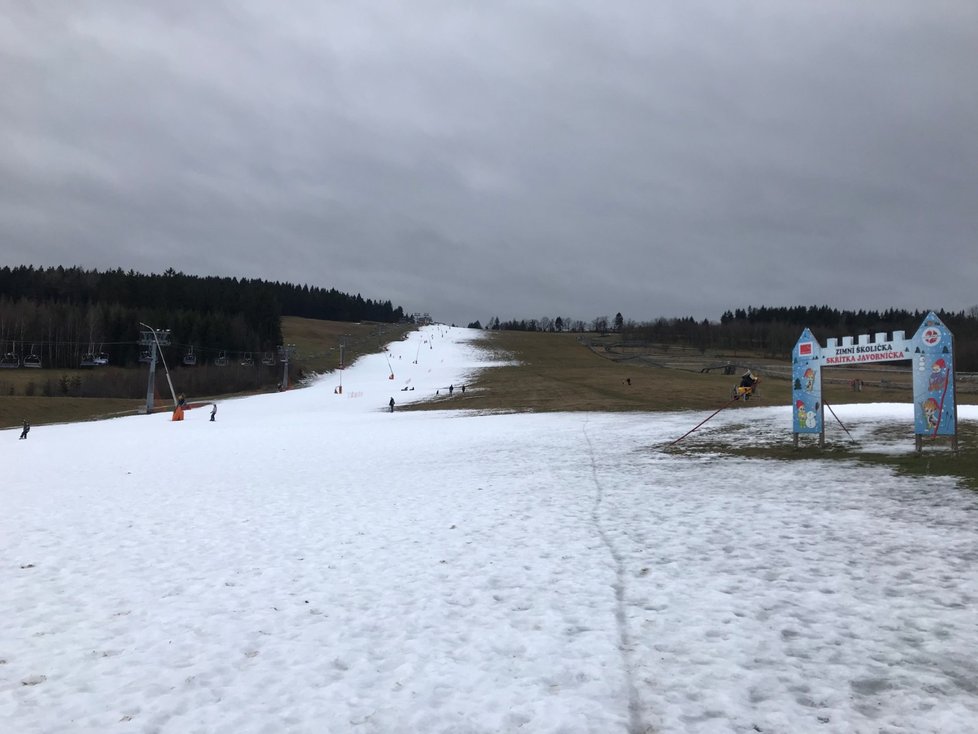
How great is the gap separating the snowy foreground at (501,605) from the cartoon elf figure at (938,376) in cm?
359

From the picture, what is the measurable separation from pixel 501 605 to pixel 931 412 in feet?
49.6

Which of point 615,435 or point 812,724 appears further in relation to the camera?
point 615,435

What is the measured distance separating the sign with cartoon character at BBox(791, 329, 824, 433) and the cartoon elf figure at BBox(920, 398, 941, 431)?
2902 millimetres

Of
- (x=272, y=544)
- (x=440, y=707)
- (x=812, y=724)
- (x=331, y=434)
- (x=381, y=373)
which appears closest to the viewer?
(x=812, y=724)

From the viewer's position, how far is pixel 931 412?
16.2 meters

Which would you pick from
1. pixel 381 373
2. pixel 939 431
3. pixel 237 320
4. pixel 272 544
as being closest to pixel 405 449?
pixel 272 544

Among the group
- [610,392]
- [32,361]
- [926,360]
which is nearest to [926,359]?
[926,360]

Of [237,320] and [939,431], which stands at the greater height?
[237,320]

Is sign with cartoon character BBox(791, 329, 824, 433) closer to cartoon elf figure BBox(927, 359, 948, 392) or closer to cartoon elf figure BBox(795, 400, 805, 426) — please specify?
cartoon elf figure BBox(795, 400, 805, 426)

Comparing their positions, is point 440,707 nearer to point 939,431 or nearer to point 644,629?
point 644,629

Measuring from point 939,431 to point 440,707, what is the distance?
16.8 metres

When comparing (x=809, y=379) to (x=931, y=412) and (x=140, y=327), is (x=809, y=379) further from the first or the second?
(x=140, y=327)

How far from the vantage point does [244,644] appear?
6199mm

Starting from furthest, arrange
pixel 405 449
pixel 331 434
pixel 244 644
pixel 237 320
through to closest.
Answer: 1. pixel 237 320
2. pixel 331 434
3. pixel 405 449
4. pixel 244 644
